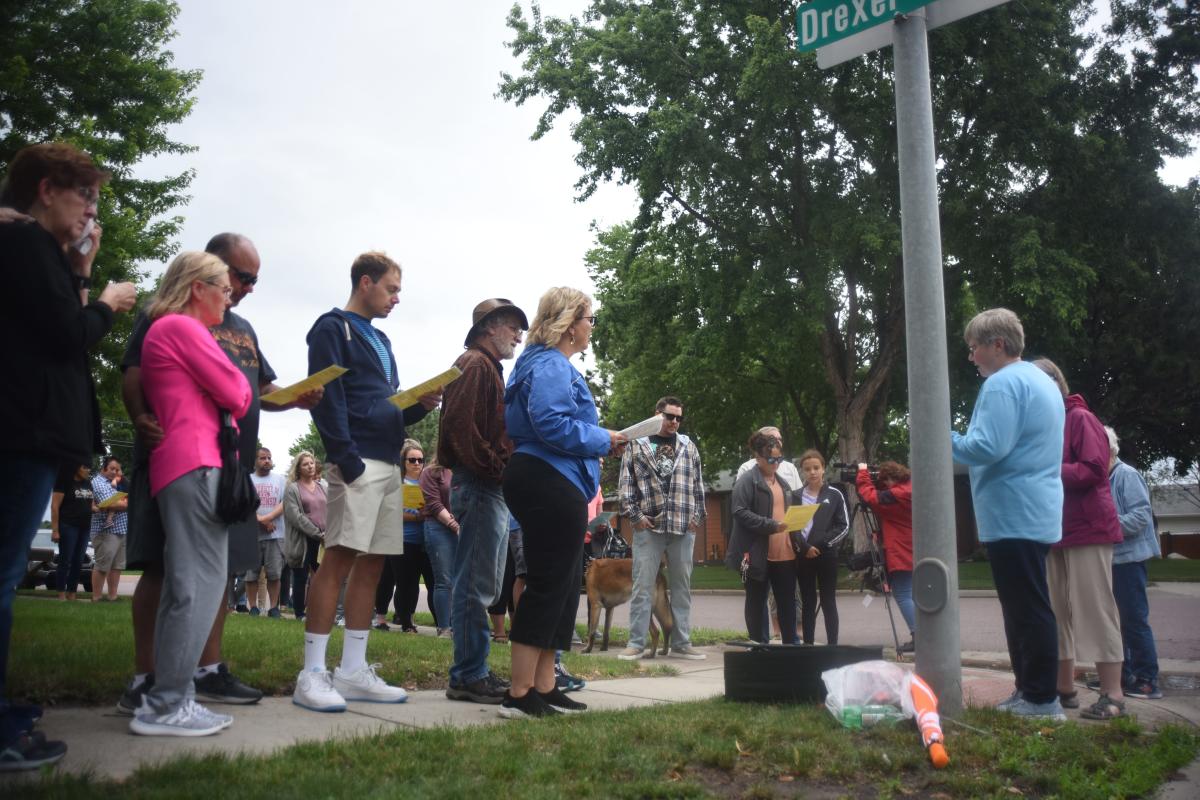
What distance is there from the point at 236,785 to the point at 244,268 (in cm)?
263

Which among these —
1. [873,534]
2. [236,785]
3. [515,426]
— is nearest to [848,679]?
[515,426]

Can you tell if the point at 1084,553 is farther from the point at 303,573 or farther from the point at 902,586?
the point at 303,573

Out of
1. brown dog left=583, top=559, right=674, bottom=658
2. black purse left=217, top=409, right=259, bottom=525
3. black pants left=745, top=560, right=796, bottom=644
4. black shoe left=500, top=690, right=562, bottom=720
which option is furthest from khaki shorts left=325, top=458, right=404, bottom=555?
black pants left=745, top=560, right=796, bottom=644

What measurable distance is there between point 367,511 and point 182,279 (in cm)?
136

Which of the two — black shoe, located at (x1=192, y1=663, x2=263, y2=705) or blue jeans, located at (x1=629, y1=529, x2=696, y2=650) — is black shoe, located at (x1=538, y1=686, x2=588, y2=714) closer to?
black shoe, located at (x1=192, y1=663, x2=263, y2=705)

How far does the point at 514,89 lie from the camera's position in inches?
963

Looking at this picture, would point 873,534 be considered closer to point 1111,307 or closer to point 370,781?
point 370,781

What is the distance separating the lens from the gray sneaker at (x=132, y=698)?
13.8ft

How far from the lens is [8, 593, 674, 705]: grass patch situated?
4.61 m

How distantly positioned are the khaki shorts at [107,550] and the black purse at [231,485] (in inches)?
401

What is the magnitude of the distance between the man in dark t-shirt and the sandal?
165 inches

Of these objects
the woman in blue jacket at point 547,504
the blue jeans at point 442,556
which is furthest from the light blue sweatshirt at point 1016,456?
the blue jeans at point 442,556

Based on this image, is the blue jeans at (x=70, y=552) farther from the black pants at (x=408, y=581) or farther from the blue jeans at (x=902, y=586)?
the blue jeans at (x=902, y=586)

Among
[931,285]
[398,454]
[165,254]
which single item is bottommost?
[398,454]
